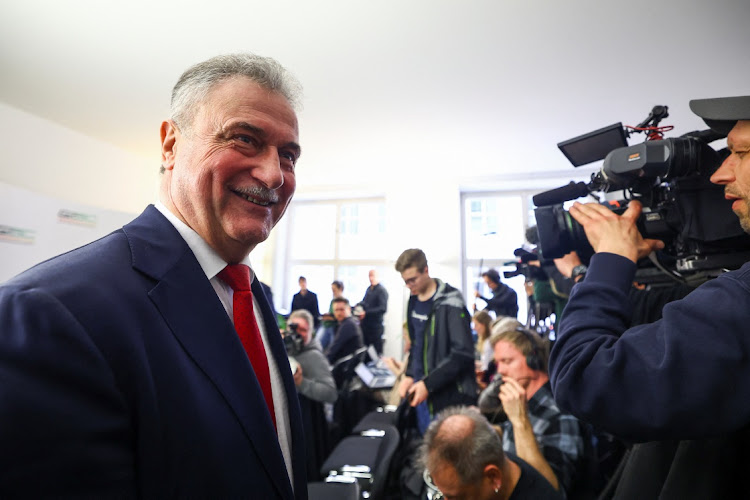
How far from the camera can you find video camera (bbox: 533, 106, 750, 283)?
954mm

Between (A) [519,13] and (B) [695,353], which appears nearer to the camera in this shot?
(B) [695,353]

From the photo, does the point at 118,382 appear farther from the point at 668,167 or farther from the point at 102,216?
the point at 102,216

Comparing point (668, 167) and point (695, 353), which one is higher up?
point (668, 167)

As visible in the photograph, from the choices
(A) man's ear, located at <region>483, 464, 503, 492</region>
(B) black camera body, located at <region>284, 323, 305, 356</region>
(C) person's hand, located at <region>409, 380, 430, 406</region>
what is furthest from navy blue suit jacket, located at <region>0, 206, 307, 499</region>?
(B) black camera body, located at <region>284, 323, 305, 356</region>

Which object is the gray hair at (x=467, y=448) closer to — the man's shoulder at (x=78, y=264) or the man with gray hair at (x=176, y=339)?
the man with gray hair at (x=176, y=339)

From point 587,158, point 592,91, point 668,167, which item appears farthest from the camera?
point 592,91

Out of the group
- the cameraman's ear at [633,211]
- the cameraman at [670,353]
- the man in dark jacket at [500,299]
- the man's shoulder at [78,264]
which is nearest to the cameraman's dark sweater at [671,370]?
the cameraman at [670,353]

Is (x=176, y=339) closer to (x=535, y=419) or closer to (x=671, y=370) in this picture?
(x=671, y=370)

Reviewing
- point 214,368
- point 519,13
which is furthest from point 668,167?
point 519,13

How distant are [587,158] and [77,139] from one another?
6.08 metres

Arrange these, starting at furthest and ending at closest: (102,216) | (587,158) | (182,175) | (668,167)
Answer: (102,216) → (587,158) → (668,167) → (182,175)

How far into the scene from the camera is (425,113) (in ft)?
15.1

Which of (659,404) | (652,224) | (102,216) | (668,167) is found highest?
(102,216)

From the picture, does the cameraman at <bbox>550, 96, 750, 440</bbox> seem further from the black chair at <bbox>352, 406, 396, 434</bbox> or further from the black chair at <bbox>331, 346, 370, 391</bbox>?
the black chair at <bbox>331, 346, 370, 391</bbox>
